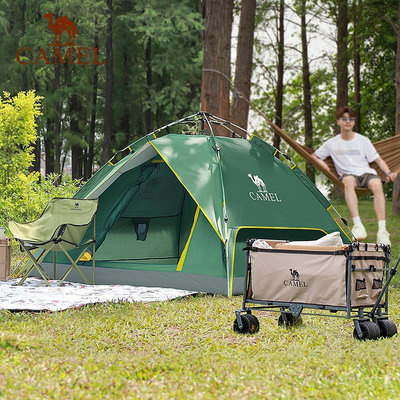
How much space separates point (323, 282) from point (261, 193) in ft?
7.43

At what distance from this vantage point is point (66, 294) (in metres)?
5.52

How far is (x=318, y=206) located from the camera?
6.47 m

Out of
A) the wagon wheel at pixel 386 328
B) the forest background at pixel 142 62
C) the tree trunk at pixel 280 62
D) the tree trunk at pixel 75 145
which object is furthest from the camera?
the tree trunk at pixel 75 145

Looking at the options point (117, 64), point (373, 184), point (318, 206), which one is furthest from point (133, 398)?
point (117, 64)

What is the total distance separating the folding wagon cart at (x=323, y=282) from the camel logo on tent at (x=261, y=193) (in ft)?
6.01

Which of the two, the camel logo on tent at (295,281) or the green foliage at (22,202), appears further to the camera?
the green foliage at (22,202)

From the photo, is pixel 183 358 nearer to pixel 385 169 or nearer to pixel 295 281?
pixel 295 281

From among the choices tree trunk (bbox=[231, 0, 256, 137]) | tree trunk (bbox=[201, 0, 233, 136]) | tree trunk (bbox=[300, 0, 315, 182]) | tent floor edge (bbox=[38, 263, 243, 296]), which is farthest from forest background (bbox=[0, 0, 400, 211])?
tent floor edge (bbox=[38, 263, 243, 296])

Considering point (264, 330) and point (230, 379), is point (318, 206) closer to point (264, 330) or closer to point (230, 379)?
point (264, 330)

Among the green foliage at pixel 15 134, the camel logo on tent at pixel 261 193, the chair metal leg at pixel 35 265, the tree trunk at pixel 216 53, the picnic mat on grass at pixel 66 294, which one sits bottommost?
the picnic mat on grass at pixel 66 294

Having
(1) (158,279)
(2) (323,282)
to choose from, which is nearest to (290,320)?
(2) (323,282)

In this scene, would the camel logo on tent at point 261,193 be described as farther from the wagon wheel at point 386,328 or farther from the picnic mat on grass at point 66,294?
the wagon wheel at point 386,328

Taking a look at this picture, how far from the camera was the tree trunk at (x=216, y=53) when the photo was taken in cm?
770

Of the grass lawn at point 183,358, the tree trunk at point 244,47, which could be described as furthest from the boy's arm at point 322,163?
the tree trunk at point 244,47
